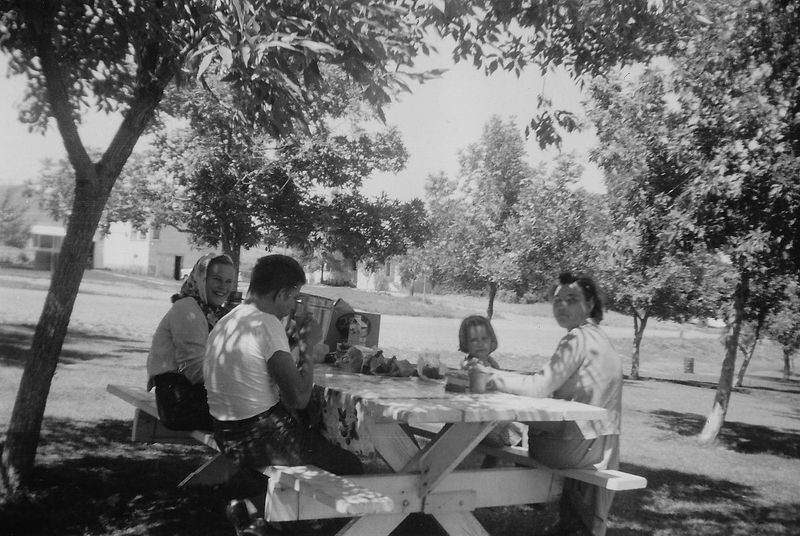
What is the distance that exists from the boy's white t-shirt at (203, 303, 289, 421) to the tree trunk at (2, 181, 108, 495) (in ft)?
5.60

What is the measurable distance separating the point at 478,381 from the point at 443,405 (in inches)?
23.5

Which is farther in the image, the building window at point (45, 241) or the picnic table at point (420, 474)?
the building window at point (45, 241)

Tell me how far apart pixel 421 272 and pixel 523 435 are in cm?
1726

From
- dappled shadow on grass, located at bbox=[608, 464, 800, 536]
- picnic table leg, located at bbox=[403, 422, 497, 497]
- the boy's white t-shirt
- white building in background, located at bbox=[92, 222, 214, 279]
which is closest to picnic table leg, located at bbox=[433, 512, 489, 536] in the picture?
picnic table leg, located at bbox=[403, 422, 497, 497]

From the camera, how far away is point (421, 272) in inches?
883

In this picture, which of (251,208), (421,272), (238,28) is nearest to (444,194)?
(421,272)

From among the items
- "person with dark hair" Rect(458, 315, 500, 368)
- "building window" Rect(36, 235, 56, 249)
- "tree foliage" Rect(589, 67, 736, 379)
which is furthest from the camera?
"building window" Rect(36, 235, 56, 249)

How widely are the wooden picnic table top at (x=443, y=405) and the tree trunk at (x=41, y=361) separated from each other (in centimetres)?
191

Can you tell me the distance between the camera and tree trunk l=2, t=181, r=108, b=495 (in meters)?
4.68

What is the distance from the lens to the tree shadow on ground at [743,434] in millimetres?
10000

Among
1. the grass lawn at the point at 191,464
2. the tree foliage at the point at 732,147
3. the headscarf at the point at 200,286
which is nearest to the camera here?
the grass lawn at the point at 191,464

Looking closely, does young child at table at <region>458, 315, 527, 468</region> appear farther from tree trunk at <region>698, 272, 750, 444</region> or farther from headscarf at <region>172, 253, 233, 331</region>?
tree trunk at <region>698, 272, 750, 444</region>

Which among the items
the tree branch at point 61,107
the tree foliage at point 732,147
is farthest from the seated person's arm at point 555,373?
the tree foliage at point 732,147

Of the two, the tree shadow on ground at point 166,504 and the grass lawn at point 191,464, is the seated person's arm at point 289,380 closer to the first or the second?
the tree shadow on ground at point 166,504
